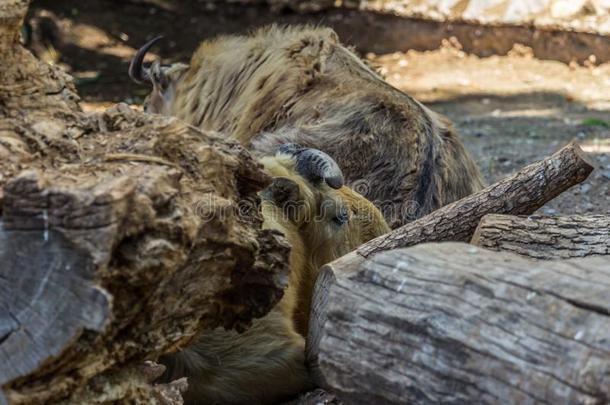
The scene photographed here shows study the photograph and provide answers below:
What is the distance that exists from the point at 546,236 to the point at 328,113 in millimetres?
1664

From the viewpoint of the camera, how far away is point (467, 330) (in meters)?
2.30

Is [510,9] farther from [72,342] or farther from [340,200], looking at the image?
[72,342]

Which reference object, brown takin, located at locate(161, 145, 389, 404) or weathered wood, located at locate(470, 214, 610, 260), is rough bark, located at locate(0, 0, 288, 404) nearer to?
brown takin, located at locate(161, 145, 389, 404)

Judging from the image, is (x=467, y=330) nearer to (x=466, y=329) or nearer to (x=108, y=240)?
(x=466, y=329)

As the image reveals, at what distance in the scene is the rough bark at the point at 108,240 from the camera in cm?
217

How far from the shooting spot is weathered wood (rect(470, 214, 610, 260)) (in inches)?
121

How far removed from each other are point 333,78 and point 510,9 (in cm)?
546

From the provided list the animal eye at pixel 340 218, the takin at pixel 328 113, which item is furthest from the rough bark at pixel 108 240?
the takin at pixel 328 113

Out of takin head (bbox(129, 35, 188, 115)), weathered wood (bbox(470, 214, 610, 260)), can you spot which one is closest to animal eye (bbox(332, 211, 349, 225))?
weathered wood (bbox(470, 214, 610, 260))

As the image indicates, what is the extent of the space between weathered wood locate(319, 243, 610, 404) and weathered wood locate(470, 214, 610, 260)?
1.60 ft

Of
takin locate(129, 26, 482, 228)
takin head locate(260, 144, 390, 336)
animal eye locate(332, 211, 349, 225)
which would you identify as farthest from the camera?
takin locate(129, 26, 482, 228)

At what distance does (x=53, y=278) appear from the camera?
218 centimetres

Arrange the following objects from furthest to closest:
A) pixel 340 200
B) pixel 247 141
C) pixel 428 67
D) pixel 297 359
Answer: pixel 428 67
pixel 247 141
pixel 340 200
pixel 297 359

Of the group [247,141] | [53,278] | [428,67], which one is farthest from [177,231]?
[428,67]
